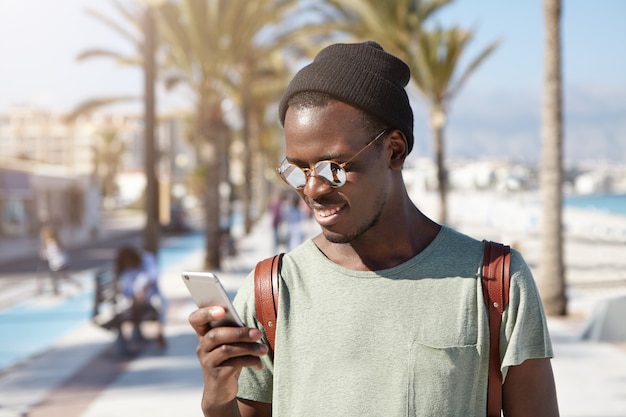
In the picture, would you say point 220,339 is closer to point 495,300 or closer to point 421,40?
point 495,300

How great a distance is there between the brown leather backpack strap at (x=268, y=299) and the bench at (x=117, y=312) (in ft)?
24.6

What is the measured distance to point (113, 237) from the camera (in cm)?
3722

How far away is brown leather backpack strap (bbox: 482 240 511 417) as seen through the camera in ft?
5.30

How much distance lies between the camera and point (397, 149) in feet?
5.64

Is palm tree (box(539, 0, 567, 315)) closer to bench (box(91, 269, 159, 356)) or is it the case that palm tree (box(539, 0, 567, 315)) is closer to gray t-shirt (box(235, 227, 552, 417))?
bench (box(91, 269, 159, 356))

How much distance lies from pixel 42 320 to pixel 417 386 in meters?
12.3

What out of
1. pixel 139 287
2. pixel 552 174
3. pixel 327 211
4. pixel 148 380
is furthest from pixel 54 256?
pixel 327 211

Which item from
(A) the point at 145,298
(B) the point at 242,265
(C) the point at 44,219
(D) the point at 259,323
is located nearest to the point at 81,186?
(C) the point at 44,219

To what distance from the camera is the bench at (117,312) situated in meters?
8.92

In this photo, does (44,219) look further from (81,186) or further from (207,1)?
(207,1)

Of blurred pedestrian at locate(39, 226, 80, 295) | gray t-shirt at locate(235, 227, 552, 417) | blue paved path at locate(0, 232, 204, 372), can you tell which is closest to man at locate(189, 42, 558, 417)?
gray t-shirt at locate(235, 227, 552, 417)

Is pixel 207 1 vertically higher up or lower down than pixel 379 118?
higher up

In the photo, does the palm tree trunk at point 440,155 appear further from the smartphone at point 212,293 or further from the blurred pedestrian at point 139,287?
the smartphone at point 212,293

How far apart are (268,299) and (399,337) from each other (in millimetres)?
279
